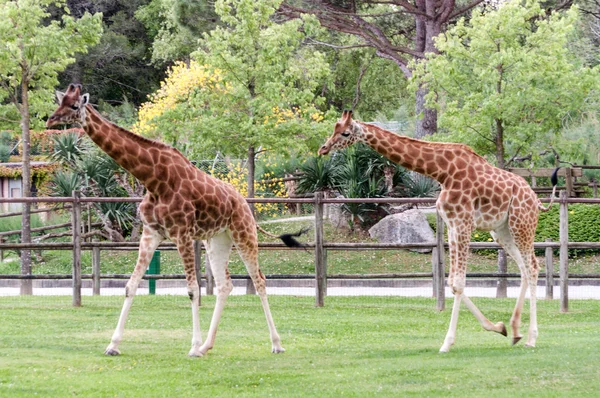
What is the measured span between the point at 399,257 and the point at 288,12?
8.04 meters

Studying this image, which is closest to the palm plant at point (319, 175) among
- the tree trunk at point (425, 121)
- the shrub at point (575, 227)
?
the tree trunk at point (425, 121)

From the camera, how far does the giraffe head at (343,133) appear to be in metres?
10.2

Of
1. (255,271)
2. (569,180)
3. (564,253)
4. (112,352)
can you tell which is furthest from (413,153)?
(569,180)

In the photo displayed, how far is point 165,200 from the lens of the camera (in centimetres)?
1001

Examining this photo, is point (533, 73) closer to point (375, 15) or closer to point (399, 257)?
point (399, 257)

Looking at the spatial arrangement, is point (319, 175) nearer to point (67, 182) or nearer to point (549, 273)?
point (67, 182)

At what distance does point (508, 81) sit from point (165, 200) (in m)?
9.79

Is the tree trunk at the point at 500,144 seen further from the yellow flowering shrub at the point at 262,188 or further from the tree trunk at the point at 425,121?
the yellow flowering shrub at the point at 262,188

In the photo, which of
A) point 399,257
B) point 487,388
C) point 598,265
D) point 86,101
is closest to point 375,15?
point 399,257

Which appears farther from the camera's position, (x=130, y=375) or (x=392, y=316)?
(x=392, y=316)

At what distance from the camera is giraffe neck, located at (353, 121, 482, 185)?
34.4 ft

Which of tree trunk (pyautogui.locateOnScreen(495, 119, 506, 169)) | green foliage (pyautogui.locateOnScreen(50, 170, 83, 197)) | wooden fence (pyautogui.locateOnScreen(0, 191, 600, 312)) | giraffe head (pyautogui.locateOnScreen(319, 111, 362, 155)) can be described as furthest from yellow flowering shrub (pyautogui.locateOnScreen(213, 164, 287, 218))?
giraffe head (pyautogui.locateOnScreen(319, 111, 362, 155))

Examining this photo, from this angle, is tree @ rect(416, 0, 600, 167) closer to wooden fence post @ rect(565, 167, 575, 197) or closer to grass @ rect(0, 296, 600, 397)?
grass @ rect(0, 296, 600, 397)

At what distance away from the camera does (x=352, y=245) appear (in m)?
15.5
